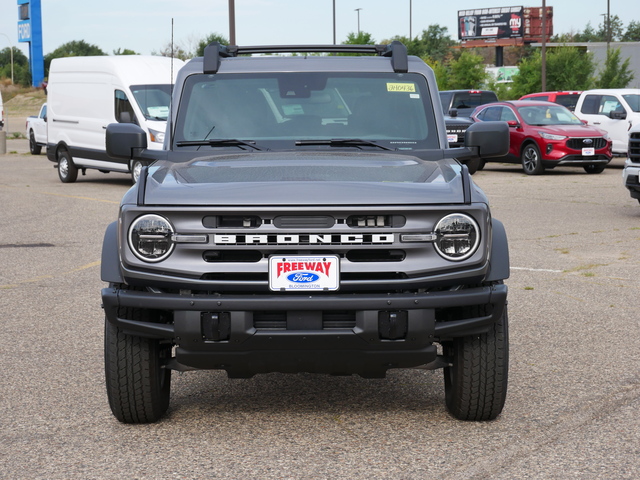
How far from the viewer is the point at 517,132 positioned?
23.3 metres

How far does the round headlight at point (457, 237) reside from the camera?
14.7 ft

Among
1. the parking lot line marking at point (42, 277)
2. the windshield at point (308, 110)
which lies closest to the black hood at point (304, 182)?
the windshield at point (308, 110)

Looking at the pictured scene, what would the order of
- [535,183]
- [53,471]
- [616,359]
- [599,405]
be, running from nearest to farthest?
[53,471], [599,405], [616,359], [535,183]

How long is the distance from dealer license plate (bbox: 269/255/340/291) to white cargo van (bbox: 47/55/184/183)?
14676 mm

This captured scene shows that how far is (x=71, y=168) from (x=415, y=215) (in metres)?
18.2

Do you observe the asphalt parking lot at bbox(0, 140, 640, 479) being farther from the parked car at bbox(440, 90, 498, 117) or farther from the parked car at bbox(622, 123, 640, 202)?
the parked car at bbox(440, 90, 498, 117)

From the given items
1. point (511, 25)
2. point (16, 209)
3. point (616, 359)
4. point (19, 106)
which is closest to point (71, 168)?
point (16, 209)

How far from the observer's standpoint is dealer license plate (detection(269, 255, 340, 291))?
14.5 feet

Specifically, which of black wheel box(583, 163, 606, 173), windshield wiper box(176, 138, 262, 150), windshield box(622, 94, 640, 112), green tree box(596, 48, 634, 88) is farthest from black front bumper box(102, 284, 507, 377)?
green tree box(596, 48, 634, 88)

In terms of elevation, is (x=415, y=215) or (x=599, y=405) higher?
(x=415, y=215)

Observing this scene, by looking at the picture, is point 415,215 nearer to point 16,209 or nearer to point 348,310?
point 348,310

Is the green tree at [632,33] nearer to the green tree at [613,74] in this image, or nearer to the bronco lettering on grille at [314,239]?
the green tree at [613,74]

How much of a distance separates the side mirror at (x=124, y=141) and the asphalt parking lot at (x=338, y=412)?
133 cm

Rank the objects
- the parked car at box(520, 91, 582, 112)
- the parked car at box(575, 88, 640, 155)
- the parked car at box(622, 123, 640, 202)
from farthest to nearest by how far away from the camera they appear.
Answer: the parked car at box(520, 91, 582, 112)
the parked car at box(575, 88, 640, 155)
the parked car at box(622, 123, 640, 202)
